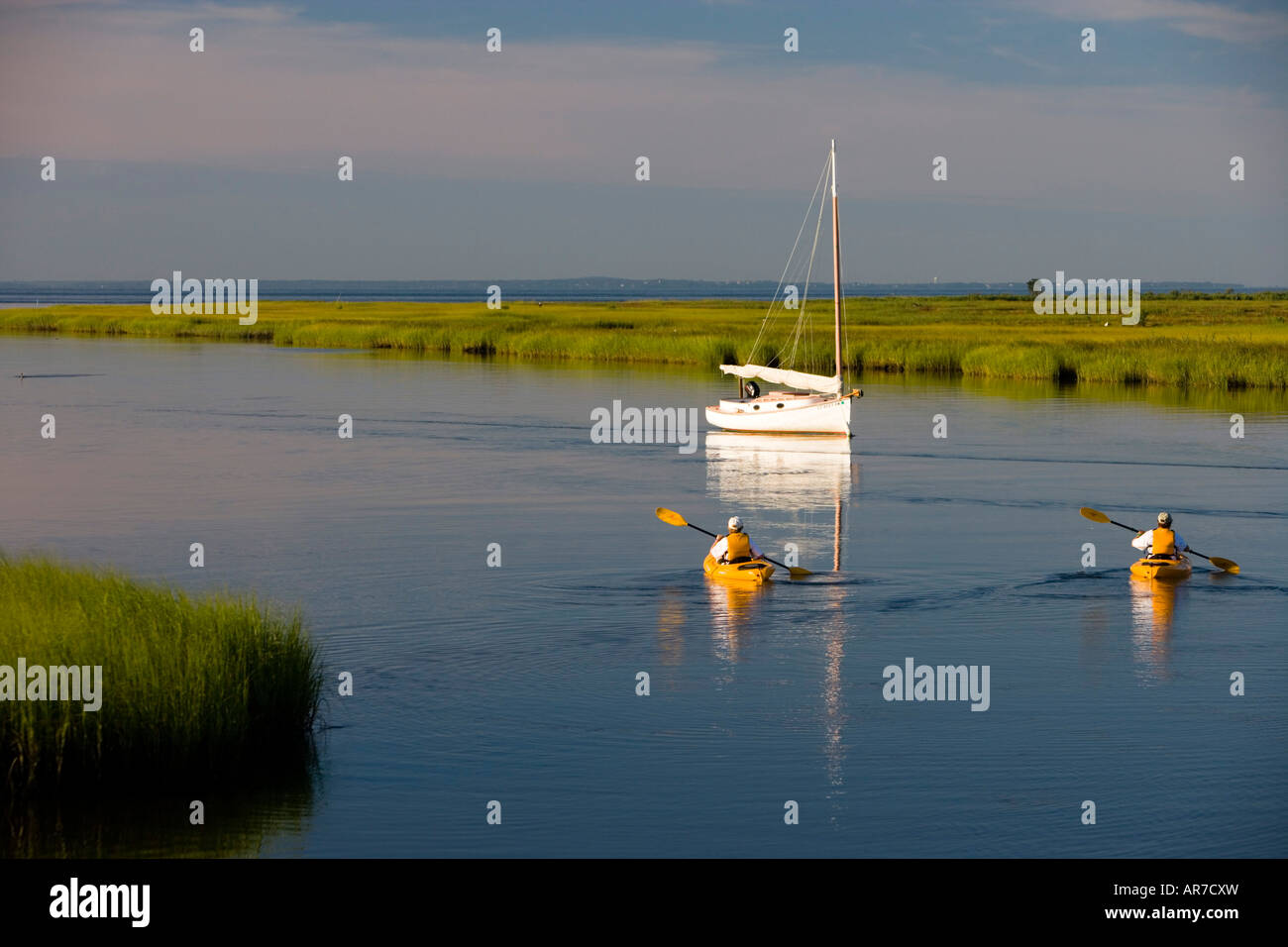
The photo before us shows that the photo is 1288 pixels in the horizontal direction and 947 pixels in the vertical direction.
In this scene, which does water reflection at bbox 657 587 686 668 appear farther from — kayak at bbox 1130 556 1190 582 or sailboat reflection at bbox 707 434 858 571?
kayak at bbox 1130 556 1190 582

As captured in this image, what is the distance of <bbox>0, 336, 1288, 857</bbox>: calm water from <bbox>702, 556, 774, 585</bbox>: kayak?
29cm

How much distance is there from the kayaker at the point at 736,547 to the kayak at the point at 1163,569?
6.41 m

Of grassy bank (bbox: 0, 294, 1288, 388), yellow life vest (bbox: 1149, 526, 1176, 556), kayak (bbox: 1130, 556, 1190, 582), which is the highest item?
grassy bank (bbox: 0, 294, 1288, 388)

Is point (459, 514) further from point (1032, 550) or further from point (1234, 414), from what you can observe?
point (1234, 414)

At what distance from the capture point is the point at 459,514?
32094mm

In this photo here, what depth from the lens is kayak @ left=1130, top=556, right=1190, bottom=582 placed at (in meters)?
25.4

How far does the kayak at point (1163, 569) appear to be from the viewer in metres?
25.4

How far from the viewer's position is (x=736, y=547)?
80.5ft

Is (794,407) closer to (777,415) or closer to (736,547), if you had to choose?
(777,415)

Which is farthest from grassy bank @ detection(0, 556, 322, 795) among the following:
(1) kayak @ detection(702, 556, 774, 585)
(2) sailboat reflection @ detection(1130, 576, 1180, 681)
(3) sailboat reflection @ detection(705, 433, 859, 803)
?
(2) sailboat reflection @ detection(1130, 576, 1180, 681)

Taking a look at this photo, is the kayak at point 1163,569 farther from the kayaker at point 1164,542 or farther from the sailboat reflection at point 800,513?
the sailboat reflection at point 800,513

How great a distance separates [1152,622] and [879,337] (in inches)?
2625

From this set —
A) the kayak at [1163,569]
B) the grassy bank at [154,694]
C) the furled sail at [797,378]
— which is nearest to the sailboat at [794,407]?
the furled sail at [797,378]

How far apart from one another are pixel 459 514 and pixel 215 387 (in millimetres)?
33279
